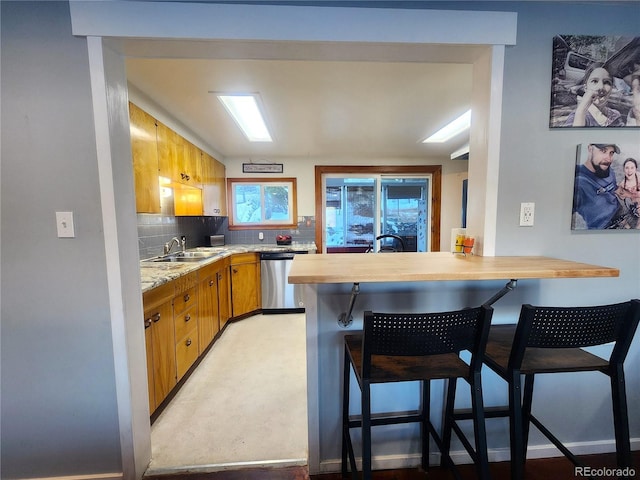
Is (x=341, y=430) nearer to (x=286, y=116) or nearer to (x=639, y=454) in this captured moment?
(x=639, y=454)

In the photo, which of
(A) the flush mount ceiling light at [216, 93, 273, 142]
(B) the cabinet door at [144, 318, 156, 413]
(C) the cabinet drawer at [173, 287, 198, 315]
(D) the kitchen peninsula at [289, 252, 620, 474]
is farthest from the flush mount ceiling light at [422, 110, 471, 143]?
(B) the cabinet door at [144, 318, 156, 413]

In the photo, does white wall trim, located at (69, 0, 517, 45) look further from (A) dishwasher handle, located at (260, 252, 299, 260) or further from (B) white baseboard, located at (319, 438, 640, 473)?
(A) dishwasher handle, located at (260, 252, 299, 260)

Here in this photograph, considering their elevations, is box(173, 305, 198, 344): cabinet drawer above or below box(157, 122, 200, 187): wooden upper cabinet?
below

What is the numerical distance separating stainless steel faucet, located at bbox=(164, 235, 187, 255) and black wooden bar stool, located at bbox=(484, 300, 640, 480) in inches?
111

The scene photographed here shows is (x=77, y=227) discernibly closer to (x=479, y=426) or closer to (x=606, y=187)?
(x=479, y=426)

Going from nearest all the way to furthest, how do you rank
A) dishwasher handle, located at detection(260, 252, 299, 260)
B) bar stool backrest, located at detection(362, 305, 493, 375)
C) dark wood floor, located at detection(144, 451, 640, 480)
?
bar stool backrest, located at detection(362, 305, 493, 375) < dark wood floor, located at detection(144, 451, 640, 480) < dishwasher handle, located at detection(260, 252, 299, 260)

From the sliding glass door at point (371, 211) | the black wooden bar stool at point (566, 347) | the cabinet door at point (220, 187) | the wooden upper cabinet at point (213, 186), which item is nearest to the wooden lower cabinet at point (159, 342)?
the wooden upper cabinet at point (213, 186)

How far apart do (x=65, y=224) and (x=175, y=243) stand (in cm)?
185

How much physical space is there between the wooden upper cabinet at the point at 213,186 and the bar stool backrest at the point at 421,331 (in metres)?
2.75

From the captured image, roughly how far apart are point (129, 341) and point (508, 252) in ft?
6.10

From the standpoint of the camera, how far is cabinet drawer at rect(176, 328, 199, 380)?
1.94 m

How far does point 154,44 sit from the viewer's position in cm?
116

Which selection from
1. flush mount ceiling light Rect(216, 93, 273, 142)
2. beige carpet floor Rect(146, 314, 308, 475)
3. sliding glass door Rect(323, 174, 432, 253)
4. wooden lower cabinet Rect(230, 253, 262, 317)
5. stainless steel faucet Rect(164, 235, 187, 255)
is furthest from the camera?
sliding glass door Rect(323, 174, 432, 253)

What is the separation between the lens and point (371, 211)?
429 cm
